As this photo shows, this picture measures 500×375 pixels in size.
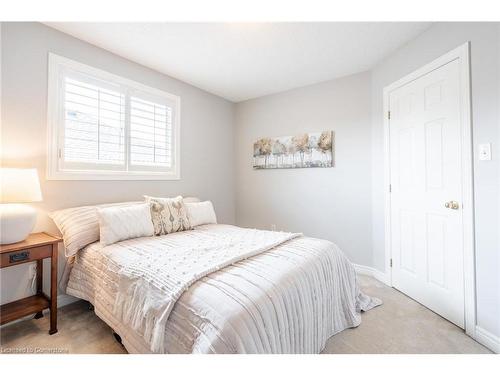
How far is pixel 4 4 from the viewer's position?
1170 millimetres

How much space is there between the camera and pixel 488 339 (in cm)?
156

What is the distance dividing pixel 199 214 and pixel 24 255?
143 cm

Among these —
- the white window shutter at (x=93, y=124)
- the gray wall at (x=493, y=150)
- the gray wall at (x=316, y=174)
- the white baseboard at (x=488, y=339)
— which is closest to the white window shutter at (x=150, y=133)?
the white window shutter at (x=93, y=124)

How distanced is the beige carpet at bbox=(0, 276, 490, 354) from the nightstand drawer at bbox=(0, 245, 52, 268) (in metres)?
0.58

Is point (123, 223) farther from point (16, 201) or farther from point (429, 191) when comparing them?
point (429, 191)

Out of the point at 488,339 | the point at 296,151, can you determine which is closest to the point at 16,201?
the point at 296,151

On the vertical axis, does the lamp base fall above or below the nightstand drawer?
above

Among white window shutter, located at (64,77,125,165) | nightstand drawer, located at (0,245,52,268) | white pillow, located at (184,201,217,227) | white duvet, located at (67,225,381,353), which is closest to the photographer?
white duvet, located at (67,225,381,353)

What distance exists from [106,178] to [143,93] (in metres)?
1.09

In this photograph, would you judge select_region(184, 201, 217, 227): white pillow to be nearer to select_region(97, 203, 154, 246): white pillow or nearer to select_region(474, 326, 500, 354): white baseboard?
select_region(97, 203, 154, 246): white pillow

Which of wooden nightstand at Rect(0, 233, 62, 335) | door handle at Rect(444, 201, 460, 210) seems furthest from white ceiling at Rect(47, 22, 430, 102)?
wooden nightstand at Rect(0, 233, 62, 335)

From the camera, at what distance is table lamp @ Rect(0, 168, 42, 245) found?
1.54 metres
